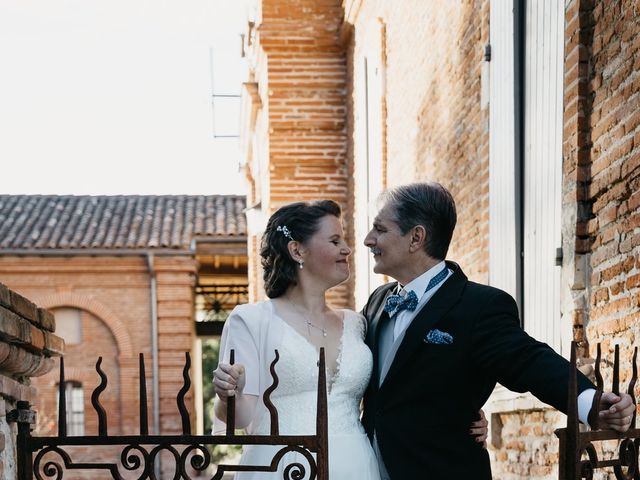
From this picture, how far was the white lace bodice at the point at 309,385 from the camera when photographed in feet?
12.7

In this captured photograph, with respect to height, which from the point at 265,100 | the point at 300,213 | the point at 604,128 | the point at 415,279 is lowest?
the point at 415,279

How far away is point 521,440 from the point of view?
19.9ft

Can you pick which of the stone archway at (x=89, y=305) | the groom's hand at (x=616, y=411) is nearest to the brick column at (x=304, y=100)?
the groom's hand at (x=616, y=411)

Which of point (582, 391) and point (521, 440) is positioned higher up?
point (582, 391)

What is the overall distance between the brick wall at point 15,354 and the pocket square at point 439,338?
132 centimetres

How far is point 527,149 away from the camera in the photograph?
19.2 ft

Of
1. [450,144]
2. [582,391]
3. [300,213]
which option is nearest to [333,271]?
[300,213]

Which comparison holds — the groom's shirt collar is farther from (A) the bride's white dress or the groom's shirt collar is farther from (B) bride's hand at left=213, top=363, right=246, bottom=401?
(B) bride's hand at left=213, top=363, right=246, bottom=401

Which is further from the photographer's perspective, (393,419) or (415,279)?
(415,279)

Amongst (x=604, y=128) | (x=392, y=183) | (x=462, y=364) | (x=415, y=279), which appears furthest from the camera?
(x=392, y=183)

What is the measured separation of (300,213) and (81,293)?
20498mm

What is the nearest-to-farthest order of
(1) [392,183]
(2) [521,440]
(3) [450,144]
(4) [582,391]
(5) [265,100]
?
(4) [582,391]
(2) [521,440]
(3) [450,144]
(1) [392,183]
(5) [265,100]

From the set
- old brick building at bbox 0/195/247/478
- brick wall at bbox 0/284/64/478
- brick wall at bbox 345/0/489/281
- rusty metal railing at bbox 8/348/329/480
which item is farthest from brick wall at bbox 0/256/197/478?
rusty metal railing at bbox 8/348/329/480

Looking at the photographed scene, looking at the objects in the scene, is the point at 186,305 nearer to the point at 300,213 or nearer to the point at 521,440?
the point at 521,440
